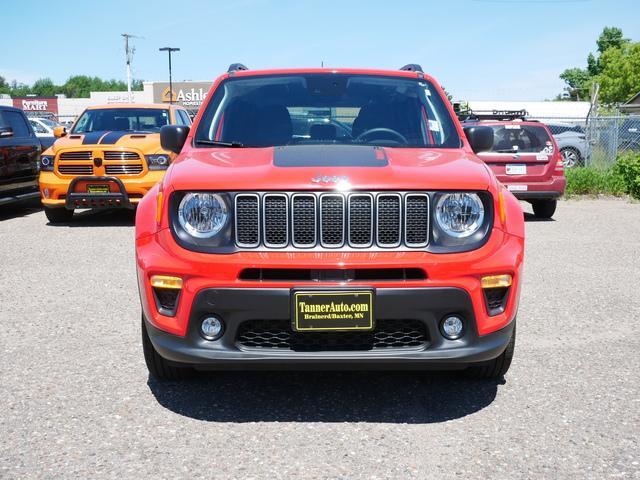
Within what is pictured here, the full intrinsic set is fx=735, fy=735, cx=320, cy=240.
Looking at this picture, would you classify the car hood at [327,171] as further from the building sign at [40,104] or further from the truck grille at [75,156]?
the building sign at [40,104]

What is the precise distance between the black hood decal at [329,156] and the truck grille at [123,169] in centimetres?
663

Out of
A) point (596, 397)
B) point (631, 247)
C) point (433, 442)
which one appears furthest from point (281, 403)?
point (631, 247)

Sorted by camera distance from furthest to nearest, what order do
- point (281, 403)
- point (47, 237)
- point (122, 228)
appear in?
point (122, 228), point (47, 237), point (281, 403)

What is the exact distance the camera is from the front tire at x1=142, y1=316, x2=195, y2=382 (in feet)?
12.4

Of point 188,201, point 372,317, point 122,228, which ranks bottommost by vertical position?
point 122,228

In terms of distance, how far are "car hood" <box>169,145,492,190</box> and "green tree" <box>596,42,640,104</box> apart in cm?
7446

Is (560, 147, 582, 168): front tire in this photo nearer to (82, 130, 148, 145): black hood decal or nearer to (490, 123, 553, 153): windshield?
(490, 123, 553, 153): windshield

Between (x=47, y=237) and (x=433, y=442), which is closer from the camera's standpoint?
(x=433, y=442)

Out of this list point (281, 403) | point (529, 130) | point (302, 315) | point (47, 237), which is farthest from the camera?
point (529, 130)

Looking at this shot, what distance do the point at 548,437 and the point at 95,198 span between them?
8.11 meters

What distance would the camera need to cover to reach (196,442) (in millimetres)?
3260

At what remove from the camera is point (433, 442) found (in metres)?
3.27

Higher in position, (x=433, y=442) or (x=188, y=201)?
(x=188, y=201)

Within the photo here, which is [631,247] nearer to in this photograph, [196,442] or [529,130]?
[529,130]
